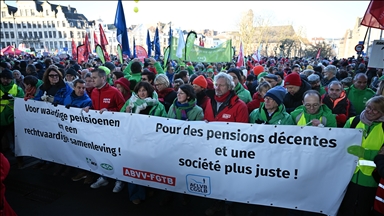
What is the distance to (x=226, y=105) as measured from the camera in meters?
3.47

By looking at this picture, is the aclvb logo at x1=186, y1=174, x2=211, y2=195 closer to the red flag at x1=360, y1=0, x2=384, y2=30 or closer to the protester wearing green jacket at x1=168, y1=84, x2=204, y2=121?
the protester wearing green jacket at x1=168, y1=84, x2=204, y2=121

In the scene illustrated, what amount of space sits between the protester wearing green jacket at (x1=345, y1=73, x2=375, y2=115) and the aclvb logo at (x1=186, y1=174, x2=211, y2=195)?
3.74m

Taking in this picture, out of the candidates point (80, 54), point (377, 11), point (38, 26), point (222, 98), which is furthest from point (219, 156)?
point (38, 26)

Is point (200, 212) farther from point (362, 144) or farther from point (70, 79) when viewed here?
point (70, 79)

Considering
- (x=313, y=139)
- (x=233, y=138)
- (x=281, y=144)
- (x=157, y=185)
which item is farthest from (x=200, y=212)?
(x=313, y=139)

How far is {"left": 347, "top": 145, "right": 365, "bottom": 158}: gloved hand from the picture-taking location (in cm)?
258

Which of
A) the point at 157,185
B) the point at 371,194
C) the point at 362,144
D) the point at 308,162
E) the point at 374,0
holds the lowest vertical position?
the point at 157,185

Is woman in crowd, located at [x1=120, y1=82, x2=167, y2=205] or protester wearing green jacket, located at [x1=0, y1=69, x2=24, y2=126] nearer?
woman in crowd, located at [x1=120, y1=82, x2=167, y2=205]

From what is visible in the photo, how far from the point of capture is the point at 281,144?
2.85 meters

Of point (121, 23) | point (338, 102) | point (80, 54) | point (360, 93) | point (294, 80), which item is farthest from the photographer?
point (80, 54)

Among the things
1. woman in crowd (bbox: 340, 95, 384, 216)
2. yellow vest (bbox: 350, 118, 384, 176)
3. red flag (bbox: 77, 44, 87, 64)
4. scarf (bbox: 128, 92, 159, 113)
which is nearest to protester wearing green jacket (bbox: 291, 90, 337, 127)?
woman in crowd (bbox: 340, 95, 384, 216)

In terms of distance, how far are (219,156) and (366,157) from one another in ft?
4.86

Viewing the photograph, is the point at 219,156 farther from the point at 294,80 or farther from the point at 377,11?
the point at 377,11

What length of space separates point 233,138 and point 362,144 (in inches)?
50.7
